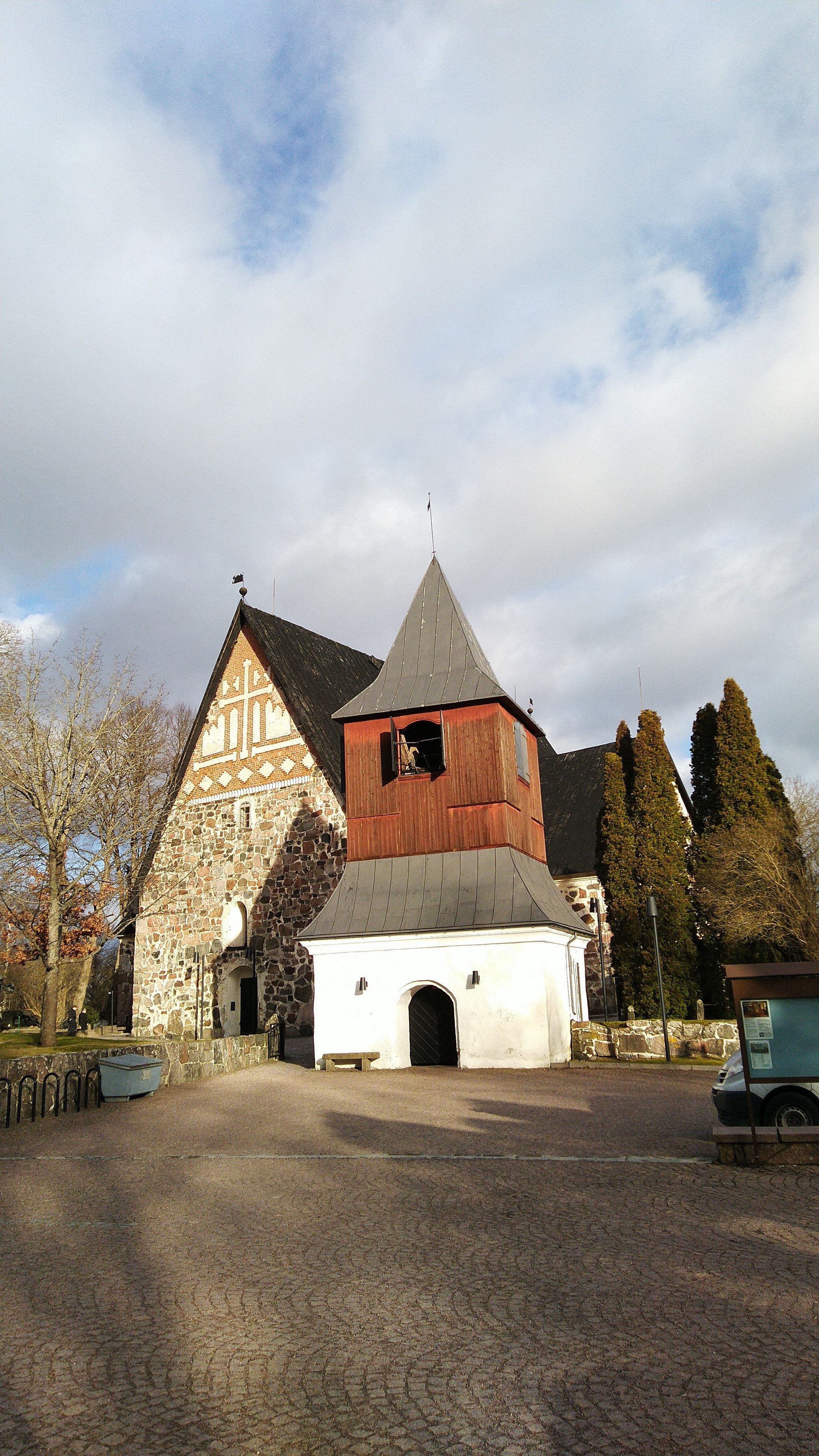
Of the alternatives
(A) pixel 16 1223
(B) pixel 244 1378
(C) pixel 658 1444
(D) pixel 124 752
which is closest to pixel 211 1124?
(A) pixel 16 1223

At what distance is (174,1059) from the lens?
16.8m

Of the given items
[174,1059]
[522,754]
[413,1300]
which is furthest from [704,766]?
[413,1300]

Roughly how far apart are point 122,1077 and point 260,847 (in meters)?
12.2

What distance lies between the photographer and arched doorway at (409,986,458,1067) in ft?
64.2

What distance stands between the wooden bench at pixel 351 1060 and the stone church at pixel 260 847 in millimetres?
5331

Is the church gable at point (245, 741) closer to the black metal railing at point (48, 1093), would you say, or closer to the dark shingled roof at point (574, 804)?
the dark shingled roof at point (574, 804)

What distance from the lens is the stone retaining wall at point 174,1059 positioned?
13.8 m

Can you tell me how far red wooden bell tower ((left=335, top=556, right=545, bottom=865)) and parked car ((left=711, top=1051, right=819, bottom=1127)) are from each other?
36.6 feet

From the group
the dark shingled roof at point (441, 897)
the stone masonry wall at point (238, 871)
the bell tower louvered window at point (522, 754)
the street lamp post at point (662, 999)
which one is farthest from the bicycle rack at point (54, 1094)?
the bell tower louvered window at point (522, 754)

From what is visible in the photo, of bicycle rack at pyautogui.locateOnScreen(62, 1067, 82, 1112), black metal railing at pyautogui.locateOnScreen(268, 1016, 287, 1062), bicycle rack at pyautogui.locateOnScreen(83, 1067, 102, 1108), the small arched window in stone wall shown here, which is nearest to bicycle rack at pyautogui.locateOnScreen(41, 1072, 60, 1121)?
bicycle rack at pyautogui.locateOnScreen(62, 1067, 82, 1112)

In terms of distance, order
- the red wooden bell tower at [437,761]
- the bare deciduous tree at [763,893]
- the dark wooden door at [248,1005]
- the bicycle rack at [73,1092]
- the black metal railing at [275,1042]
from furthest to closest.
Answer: the dark wooden door at [248,1005], the bare deciduous tree at [763,893], the red wooden bell tower at [437,761], the black metal railing at [275,1042], the bicycle rack at [73,1092]

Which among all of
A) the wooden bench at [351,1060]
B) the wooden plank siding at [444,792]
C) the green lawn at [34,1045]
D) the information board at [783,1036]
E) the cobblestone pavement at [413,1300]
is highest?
the wooden plank siding at [444,792]

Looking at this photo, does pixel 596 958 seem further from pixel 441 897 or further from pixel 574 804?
pixel 441 897

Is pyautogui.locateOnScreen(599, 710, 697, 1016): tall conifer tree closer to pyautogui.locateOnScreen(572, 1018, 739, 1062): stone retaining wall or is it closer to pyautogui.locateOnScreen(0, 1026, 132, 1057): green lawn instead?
pyautogui.locateOnScreen(572, 1018, 739, 1062): stone retaining wall
